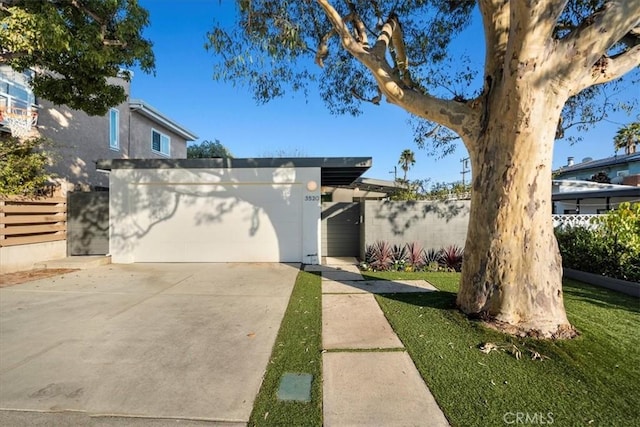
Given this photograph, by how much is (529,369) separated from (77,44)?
9.04m

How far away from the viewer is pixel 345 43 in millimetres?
5758

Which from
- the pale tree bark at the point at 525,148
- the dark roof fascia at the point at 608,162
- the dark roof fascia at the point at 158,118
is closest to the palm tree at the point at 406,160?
the dark roof fascia at the point at 608,162

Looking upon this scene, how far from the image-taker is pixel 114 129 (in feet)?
44.1

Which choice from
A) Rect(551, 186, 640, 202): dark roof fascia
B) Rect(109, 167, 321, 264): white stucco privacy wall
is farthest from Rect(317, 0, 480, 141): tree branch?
Rect(551, 186, 640, 202): dark roof fascia

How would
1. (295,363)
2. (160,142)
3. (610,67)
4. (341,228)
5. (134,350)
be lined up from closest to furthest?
(295,363)
(134,350)
(610,67)
(341,228)
(160,142)

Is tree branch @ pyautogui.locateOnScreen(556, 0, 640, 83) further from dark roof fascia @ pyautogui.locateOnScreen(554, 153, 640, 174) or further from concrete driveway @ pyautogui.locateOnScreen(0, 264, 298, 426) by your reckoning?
dark roof fascia @ pyautogui.locateOnScreen(554, 153, 640, 174)

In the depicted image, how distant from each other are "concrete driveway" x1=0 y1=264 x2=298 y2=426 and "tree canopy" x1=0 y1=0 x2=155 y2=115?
182 inches

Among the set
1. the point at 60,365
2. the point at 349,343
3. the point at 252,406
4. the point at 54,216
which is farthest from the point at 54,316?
the point at 54,216

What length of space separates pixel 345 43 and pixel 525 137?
345 centimetres

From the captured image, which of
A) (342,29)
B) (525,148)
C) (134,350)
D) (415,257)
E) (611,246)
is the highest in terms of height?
(342,29)

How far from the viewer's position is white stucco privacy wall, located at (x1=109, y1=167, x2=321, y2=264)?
9508 millimetres

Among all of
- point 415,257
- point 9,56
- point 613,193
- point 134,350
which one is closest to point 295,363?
point 134,350

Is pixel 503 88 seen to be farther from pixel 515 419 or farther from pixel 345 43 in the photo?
pixel 515 419

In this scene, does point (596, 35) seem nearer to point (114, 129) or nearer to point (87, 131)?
point (87, 131)
